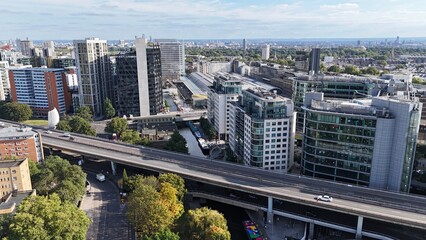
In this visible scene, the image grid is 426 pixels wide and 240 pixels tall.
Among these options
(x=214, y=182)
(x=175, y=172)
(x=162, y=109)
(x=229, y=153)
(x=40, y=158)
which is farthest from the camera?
(x=162, y=109)

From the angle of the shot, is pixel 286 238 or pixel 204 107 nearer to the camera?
pixel 286 238

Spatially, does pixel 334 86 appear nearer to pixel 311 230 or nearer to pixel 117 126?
pixel 311 230

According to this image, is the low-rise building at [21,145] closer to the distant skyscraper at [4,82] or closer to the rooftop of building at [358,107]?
the rooftop of building at [358,107]

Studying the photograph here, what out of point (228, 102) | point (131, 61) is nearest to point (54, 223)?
point (228, 102)

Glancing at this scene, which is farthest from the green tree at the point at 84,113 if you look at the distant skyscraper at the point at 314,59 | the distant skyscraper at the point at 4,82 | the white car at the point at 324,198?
the distant skyscraper at the point at 314,59

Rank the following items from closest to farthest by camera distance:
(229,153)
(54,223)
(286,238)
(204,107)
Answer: (54,223) → (286,238) → (229,153) → (204,107)

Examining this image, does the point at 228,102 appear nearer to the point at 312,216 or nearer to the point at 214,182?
the point at 214,182
